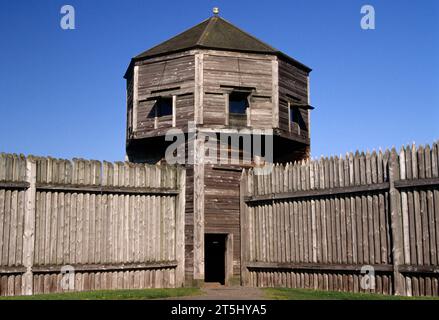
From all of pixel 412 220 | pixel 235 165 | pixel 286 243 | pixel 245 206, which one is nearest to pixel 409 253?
pixel 412 220

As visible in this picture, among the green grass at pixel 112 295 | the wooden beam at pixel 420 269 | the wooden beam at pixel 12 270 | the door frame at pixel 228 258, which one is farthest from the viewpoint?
the door frame at pixel 228 258

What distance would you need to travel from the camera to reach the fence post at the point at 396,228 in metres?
14.6

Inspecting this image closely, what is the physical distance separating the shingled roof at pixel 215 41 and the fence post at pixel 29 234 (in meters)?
7.89

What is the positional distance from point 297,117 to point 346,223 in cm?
789

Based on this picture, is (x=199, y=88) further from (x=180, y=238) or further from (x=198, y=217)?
(x=180, y=238)

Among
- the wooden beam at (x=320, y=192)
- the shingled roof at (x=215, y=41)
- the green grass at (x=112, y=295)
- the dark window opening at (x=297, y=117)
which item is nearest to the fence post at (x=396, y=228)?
the wooden beam at (x=320, y=192)

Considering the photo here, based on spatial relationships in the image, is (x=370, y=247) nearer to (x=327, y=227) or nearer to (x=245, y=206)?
(x=327, y=227)

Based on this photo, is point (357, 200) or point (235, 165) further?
point (235, 165)

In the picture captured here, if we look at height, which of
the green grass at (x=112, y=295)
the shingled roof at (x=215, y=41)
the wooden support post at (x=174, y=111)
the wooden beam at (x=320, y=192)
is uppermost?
the shingled roof at (x=215, y=41)

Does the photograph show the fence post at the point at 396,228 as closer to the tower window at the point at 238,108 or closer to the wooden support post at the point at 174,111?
the tower window at the point at 238,108

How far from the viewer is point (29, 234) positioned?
1566 cm

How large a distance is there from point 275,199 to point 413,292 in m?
5.18

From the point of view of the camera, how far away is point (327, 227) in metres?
16.5

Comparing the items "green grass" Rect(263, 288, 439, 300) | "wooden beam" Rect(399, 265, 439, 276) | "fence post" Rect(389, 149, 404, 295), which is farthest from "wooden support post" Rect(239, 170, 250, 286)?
"wooden beam" Rect(399, 265, 439, 276)
